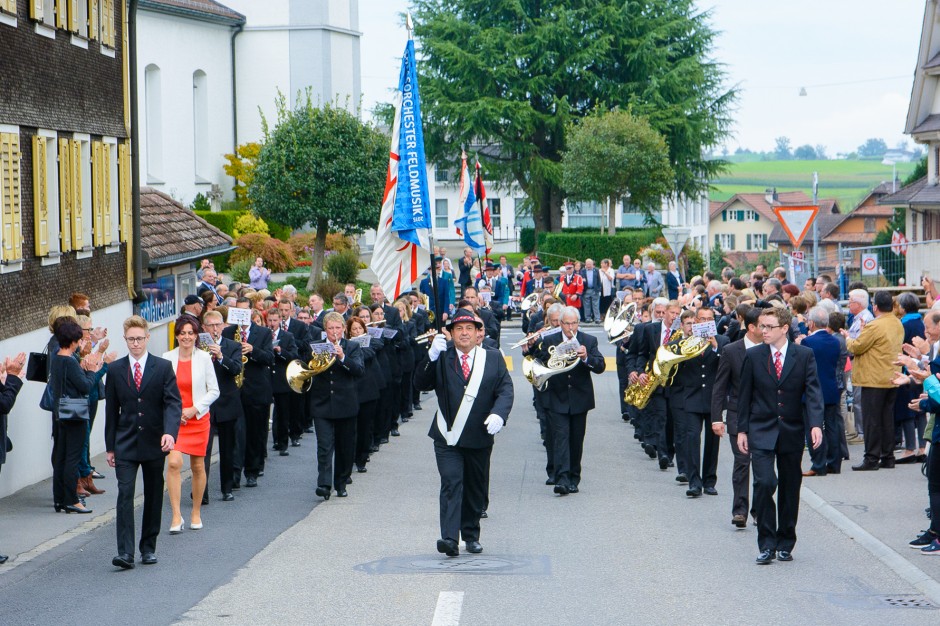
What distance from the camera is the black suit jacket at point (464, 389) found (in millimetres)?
10859

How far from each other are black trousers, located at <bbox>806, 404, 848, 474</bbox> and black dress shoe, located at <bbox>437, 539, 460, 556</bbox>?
19.2 ft

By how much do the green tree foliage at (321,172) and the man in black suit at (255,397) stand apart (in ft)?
Answer: 90.4

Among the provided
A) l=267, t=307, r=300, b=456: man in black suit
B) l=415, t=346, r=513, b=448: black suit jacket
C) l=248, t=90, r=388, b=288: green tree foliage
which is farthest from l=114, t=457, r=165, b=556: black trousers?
l=248, t=90, r=388, b=288: green tree foliage

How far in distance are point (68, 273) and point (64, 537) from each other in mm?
6810

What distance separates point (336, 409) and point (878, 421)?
236 inches

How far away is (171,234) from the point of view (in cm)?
2475

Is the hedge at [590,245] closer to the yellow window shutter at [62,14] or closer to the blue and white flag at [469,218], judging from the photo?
the blue and white flag at [469,218]

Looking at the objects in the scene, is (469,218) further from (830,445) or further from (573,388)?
(573,388)

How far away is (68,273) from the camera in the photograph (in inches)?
713

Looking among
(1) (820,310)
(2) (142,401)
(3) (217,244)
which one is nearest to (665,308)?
(1) (820,310)

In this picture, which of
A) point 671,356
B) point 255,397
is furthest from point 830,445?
point 255,397

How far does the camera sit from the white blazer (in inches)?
477

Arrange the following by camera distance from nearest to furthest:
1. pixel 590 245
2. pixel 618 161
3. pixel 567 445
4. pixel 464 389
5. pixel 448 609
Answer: pixel 448 609, pixel 464 389, pixel 567 445, pixel 618 161, pixel 590 245

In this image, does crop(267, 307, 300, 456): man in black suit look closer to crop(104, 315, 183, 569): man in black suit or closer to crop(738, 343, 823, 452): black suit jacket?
crop(104, 315, 183, 569): man in black suit
